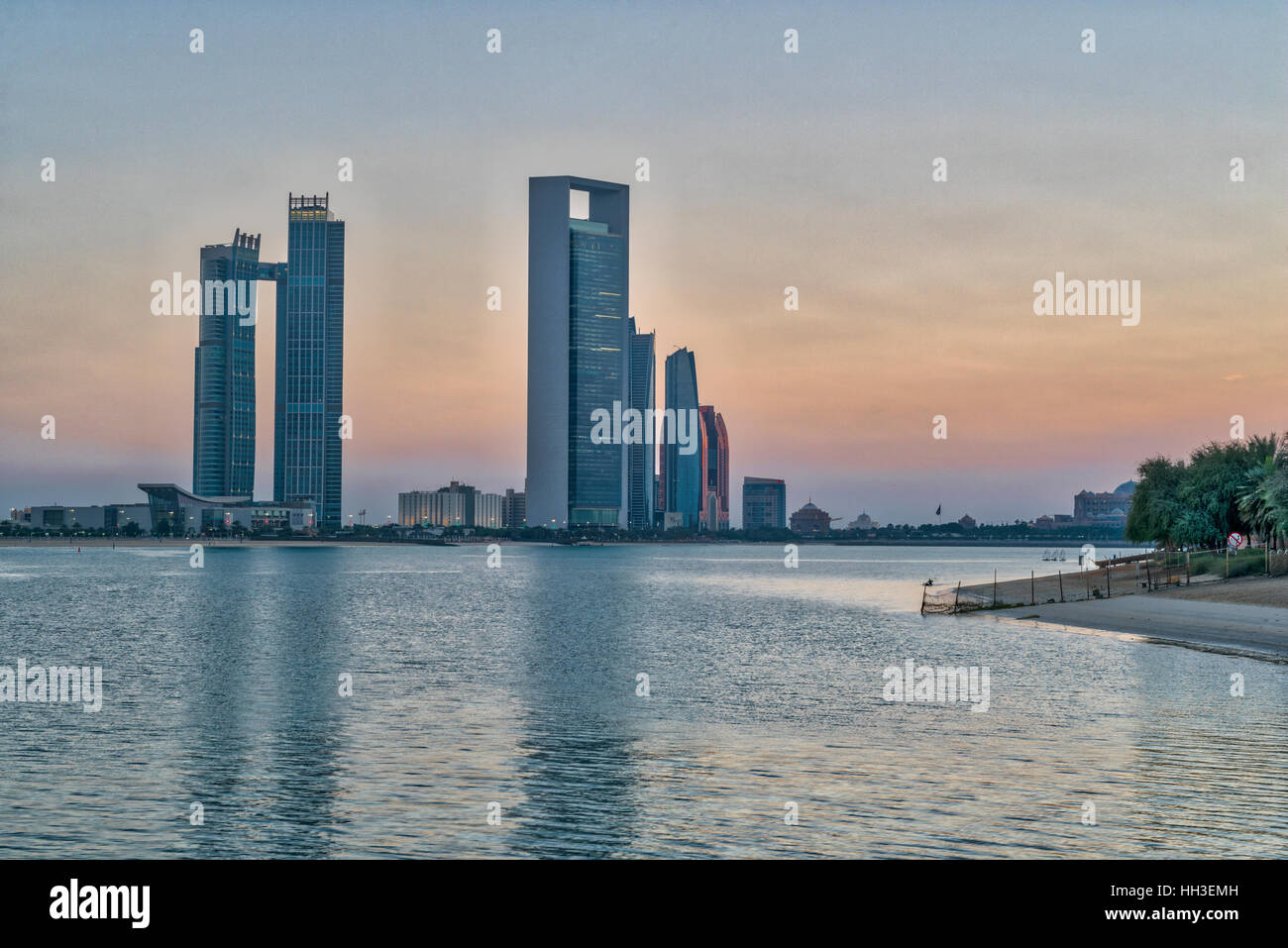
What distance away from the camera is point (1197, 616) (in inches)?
2498

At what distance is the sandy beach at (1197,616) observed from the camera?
53219mm

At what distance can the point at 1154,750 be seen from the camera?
92.3 feet

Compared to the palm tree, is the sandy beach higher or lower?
lower

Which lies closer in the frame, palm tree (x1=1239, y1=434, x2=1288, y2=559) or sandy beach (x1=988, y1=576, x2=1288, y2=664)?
sandy beach (x1=988, y1=576, x2=1288, y2=664)

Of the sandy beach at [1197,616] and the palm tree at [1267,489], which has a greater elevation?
the palm tree at [1267,489]

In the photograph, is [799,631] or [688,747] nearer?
[688,747]

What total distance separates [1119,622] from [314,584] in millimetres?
118462

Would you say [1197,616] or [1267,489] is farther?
[1267,489]

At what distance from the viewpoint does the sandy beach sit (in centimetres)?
5322

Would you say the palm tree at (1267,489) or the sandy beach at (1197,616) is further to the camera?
the palm tree at (1267,489)
